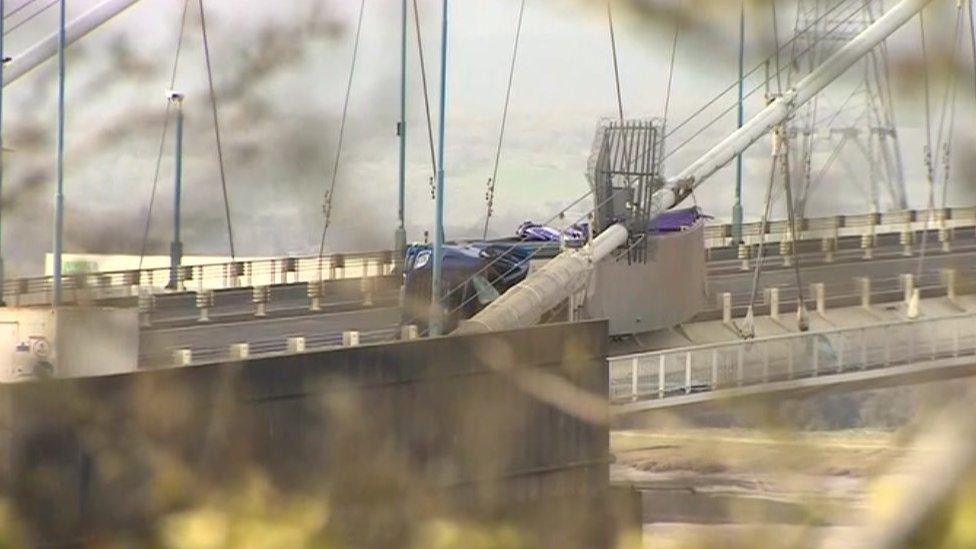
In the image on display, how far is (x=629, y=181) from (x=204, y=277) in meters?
9.12

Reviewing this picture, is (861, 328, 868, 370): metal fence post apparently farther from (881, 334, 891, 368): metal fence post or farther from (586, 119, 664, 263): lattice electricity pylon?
(586, 119, 664, 263): lattice electricity pylon

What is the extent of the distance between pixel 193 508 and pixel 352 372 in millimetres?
4336

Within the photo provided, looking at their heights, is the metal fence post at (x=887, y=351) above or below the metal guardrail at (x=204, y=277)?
below

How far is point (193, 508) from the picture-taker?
3.23 m

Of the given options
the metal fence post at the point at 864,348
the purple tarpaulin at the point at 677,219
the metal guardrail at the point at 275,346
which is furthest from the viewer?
the purple tarpaulin at the point at 677,219

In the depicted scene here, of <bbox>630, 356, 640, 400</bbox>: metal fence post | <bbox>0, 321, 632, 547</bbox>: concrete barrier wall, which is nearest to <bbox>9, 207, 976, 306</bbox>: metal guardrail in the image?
<bbox>0, 321, 632, 547</bbox>: concrete barrier wall

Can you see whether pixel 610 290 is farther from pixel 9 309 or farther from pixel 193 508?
pixel 193 508

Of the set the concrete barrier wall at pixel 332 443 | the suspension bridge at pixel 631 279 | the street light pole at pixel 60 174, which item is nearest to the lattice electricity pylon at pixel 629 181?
the suspension bridge at pixel 631 279

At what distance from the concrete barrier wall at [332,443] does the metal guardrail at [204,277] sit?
0.30 metres

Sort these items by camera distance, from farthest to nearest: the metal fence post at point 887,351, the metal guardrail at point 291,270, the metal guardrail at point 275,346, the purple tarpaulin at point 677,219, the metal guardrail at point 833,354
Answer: the purple tarpaulin at point 677,219, the metal fence post at point 887,351, the metal guardrail at point 833,354, the metal guardrail at point 275,346, the metal guardrail at point 291,270

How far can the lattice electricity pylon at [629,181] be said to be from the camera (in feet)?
58.9

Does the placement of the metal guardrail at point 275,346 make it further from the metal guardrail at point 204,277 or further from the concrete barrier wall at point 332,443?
the metal guardrail at point 204,277

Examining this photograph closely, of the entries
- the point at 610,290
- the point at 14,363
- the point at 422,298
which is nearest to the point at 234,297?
the point at 422,298

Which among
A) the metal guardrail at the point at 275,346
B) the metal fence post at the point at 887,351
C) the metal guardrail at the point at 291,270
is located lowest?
the metal fence post at the point at 887,351
